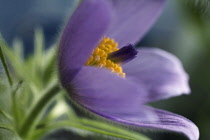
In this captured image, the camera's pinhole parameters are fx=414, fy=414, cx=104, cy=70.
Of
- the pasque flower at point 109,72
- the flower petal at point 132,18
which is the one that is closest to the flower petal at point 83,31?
the pasque flower at point 109,72

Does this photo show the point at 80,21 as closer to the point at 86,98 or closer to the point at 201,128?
the point at 86,98

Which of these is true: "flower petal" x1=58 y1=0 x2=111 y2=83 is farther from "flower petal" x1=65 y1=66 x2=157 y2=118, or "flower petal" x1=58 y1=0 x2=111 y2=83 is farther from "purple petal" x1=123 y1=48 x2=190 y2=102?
"purple petal" x1=123 y1=48 x2=190 y2=102

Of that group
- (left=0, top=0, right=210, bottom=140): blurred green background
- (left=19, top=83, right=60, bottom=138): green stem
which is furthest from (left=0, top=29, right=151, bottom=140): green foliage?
(left=0, top=0, right=210, bottom=140): blurred green background

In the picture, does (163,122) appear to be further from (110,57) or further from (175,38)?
(175,38)

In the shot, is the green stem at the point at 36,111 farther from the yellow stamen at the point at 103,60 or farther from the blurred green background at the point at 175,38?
the blurred green background at the point at 175,38

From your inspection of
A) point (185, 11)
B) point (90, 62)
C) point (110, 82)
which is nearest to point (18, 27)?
point (185, 11)

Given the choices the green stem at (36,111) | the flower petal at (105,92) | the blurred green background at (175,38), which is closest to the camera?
the flower petal at (105,92)
